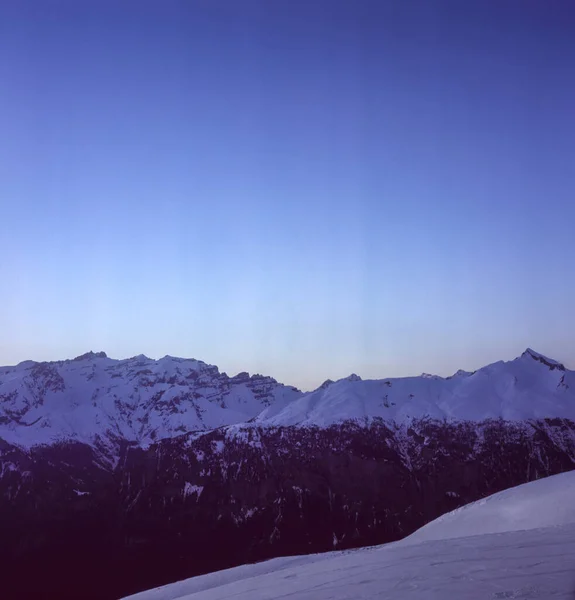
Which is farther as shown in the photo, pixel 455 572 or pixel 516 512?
pixel 516 512

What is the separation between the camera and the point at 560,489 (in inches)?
1207

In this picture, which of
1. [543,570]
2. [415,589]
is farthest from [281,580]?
[543,570]

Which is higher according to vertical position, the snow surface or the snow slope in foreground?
the snow slope in foreground

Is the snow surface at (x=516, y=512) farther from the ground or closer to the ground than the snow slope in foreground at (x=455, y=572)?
closer to the ground

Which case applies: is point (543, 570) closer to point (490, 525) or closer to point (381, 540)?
point (490, 525)

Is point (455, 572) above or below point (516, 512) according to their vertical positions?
above

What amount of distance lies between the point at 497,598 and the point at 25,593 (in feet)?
634

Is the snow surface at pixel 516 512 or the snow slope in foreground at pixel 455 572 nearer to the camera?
the snow slope in foreground at pixel 455 572

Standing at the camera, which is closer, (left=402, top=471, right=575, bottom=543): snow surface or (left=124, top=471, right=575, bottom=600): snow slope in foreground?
(left=124, top=471, right=575, bottom=600): snow slope in foreground

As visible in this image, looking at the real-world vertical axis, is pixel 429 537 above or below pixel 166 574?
above

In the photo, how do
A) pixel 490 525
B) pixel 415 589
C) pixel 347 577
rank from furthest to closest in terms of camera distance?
pixel 490 525, pixel 347 577, pixel 415 589

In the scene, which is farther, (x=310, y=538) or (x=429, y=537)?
(x=310, y=538)

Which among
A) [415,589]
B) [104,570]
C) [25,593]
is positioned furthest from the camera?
[104,570]

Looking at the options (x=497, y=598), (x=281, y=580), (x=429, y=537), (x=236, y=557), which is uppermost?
(x=497, y=598)
